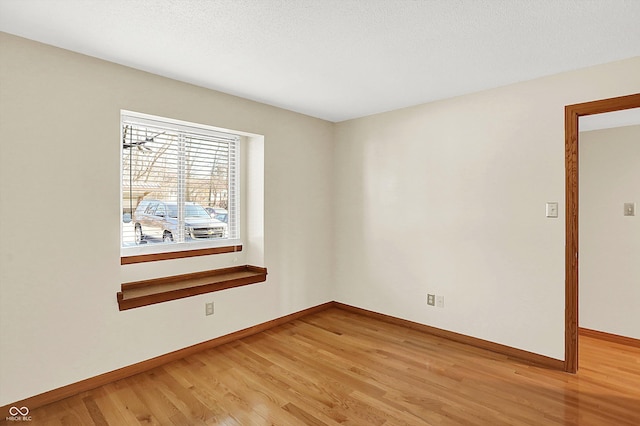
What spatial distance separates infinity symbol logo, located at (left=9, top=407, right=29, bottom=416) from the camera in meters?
2.09

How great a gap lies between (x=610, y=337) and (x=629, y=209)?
1.34m

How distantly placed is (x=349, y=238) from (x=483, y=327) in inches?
70.5

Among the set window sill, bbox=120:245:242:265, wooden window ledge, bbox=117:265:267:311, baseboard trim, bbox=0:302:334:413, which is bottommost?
baseboard trim, bbox=0:302:334:413

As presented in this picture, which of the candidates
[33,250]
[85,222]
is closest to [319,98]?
[85,222]

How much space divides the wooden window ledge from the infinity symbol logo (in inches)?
30.3

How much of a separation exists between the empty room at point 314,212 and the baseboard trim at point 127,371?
0.06 feet

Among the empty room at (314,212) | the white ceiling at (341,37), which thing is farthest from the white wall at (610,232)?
the white ceiling at (341,37)

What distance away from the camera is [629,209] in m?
3.40

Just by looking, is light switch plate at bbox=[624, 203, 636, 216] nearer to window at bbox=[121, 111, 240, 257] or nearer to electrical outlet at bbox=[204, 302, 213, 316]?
window at bbox=[121, 111, 240, 257]

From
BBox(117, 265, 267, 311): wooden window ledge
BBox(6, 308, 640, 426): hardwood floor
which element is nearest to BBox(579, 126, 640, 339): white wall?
BBox(6, 308, 640, 426): hardwood floor

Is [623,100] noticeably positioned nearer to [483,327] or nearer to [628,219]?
[628,219]

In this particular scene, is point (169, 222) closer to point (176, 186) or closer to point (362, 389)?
point (176, 186)

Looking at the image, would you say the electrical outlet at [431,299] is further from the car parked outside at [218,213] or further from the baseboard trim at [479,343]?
the car parked outside at [218,213]

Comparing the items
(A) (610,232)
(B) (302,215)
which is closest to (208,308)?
(B) (302,215)
